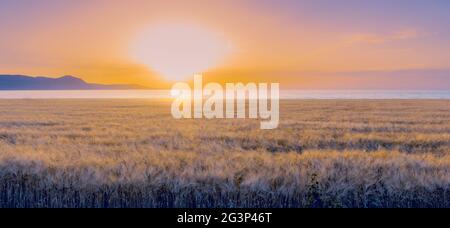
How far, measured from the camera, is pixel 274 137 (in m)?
18.7

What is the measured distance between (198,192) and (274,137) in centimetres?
1087

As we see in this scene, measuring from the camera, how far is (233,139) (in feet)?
60.5

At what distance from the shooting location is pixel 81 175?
8695mm

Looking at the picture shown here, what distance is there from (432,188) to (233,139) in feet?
35.7

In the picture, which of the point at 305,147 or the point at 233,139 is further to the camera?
the point at 233,139

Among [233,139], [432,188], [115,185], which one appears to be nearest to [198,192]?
[115,185]

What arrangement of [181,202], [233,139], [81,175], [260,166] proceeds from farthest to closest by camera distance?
[233,139] → [260,166] → [81,175] → [181,202]

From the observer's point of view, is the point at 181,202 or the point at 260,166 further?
the point at 260,166

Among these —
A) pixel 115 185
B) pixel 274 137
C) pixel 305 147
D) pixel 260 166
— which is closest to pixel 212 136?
pixel 274 137

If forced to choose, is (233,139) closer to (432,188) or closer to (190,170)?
(190,170)
